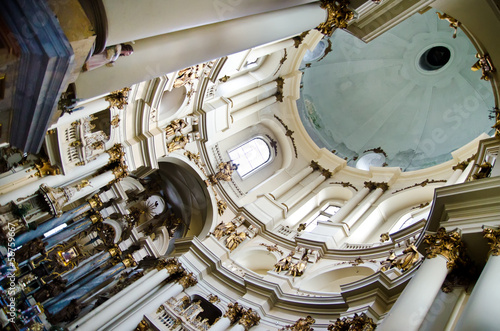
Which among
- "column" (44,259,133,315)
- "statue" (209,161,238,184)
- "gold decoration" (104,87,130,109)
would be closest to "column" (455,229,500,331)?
"gold decoration" (104,87,130,109)

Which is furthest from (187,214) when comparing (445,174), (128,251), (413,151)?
(413,151)

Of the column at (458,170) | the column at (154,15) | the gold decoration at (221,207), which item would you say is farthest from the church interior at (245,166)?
the column at (458,170)

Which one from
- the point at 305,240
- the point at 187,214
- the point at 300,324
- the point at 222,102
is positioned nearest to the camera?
the point at 300,324

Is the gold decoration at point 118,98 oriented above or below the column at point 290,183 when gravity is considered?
below

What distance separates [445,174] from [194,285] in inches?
429

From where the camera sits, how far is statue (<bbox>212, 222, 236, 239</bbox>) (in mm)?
14086

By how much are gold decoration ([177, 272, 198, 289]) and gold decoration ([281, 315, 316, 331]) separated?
311cm

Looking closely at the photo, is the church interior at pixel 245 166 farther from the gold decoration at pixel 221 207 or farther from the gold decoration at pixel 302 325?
the gold decoration at pixel 221 207

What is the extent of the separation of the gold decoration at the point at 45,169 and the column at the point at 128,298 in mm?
3700

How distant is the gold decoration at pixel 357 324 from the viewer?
321 inches

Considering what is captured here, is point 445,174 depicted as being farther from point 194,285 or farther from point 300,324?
point 194,285

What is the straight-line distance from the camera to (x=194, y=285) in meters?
12.1

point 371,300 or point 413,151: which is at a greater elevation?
point 413,151

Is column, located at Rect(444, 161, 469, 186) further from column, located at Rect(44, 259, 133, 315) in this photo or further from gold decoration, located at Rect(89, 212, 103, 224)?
gold decoration, located at Rect(89, 212, 103, 224)
